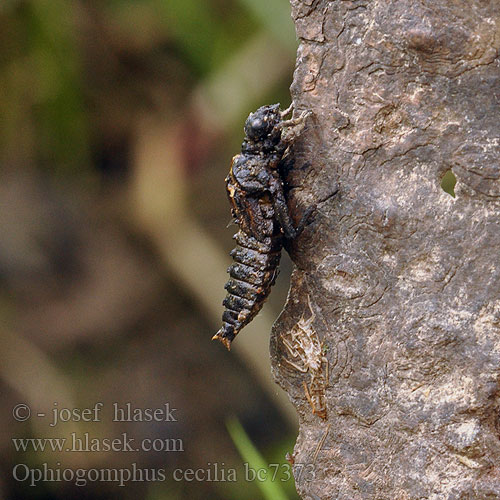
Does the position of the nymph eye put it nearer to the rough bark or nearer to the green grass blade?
the rough bark

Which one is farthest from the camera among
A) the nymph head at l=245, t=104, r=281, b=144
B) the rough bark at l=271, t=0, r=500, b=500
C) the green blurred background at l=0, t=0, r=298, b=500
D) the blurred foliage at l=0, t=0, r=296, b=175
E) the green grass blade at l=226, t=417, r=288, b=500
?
the green blurred background at l=0, t=0, r=298, b=500

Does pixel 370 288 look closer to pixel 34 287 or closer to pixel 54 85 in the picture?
pixel 54 85

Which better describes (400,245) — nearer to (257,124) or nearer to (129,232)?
(257,124)

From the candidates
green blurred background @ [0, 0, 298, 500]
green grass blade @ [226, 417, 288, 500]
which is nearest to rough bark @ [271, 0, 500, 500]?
green grass blade @ [226, 417, 288, 500]

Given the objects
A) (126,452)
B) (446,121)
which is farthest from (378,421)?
(126,452)

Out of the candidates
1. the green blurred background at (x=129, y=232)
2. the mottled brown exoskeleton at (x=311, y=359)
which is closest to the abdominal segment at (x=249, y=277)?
the mottled brown exoskeleton at (x=311, y=359)

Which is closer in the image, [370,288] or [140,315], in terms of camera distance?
[370,288]

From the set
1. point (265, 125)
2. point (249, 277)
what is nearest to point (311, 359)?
point (249, 277)
